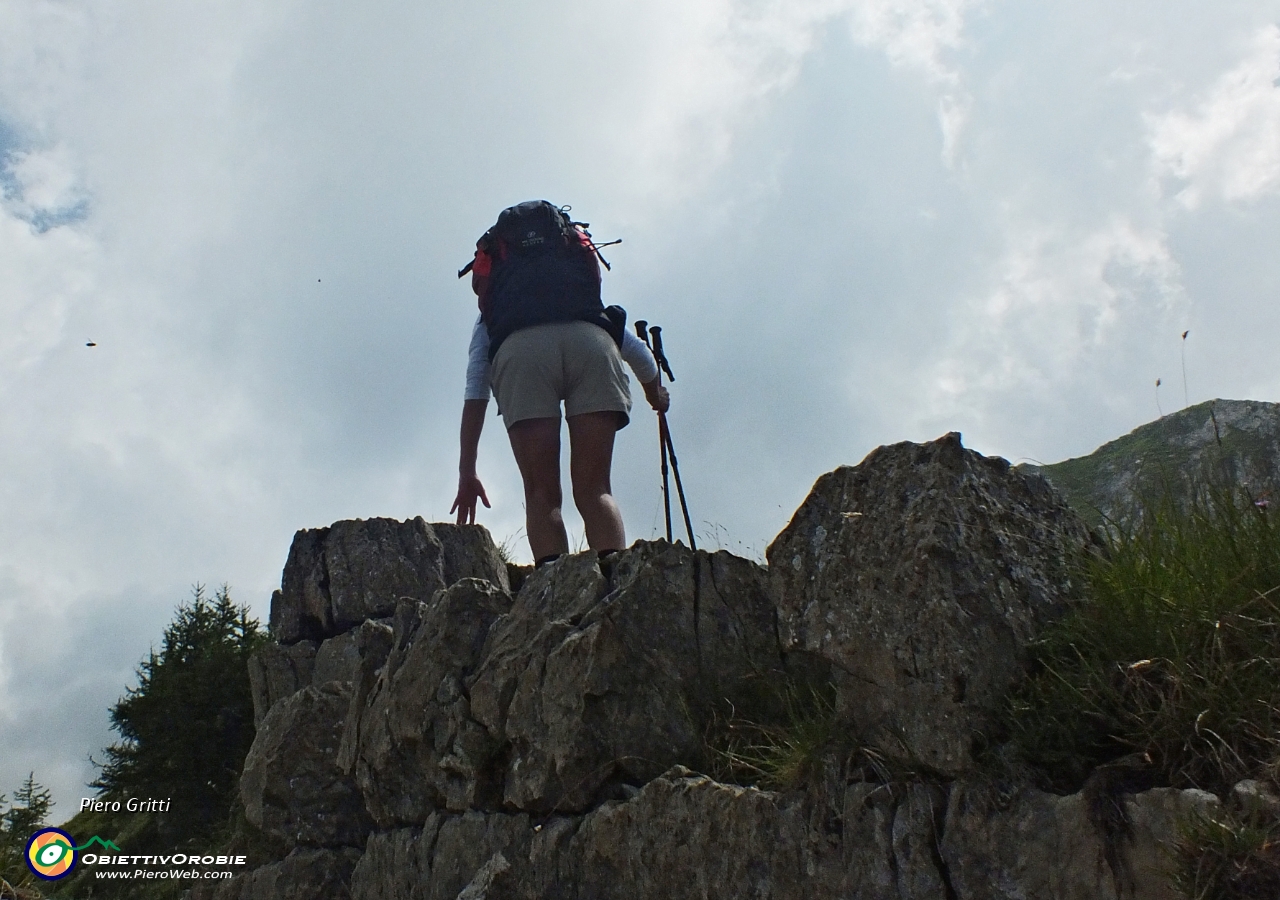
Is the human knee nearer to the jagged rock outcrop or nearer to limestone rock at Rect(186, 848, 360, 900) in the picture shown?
the jagged rock outcrop

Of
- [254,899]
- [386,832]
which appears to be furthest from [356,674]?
[254,899]

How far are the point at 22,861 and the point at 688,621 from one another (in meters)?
8.83

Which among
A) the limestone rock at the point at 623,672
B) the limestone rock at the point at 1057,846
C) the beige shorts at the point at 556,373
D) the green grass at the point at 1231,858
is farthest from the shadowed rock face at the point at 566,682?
the green grass at the point at 1231,858

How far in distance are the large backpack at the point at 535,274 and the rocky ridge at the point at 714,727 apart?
5.28ft

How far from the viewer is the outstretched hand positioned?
6297mm

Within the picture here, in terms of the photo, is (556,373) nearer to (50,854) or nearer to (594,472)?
(594,472)

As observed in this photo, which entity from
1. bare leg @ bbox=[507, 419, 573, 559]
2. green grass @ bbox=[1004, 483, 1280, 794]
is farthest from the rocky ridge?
bare leg @ bbox=[507, 419, 573, 559]

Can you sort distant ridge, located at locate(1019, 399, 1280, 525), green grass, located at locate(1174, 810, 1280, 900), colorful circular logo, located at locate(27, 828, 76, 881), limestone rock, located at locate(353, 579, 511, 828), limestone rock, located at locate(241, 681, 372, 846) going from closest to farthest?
green grass, located at locate(1174, 810, 1280, 900) → distant ridge, located at locate(1019, 399, 1280, 525) → limestone rock, located at locate(353, 579, 511, 828) → limestone rock, located at locate(241, 681, 372, 846) → colorful circular logo, located at locate(27, 828, 76, 881)

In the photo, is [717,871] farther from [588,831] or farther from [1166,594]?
[1166,594]

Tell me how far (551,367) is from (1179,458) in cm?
325

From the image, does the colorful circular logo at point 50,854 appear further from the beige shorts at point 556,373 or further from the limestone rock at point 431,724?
the beige shorts at point 556,373

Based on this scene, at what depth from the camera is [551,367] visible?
5.76 m

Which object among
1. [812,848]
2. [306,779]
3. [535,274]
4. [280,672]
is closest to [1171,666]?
[812,848]

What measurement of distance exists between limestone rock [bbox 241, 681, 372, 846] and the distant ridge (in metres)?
4.41
